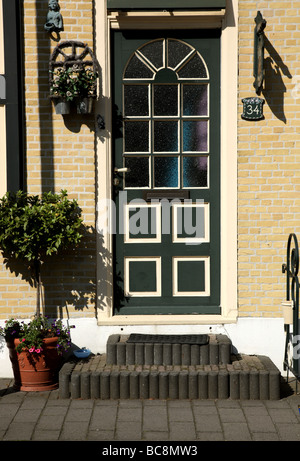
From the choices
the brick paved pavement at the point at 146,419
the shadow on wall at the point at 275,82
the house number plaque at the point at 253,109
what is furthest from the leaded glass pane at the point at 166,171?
the brick paved pavement at the point at 146,419

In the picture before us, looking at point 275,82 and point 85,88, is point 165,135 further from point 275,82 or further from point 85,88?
point 275,82

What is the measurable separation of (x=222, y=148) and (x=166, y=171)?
0.60 meters

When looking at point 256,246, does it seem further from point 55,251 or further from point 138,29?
point 138,29

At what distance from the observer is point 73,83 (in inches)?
239

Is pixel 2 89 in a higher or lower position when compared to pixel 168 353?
higher

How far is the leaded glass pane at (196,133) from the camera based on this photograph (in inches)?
258

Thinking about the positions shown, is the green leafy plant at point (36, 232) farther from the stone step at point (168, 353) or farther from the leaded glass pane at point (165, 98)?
the leaded glass pane at point (165, 98)

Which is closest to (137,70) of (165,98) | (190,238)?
(165,98)

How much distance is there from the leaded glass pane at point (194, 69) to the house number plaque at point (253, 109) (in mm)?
538

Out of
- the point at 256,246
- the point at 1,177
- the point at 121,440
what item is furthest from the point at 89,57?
the point at 121,440

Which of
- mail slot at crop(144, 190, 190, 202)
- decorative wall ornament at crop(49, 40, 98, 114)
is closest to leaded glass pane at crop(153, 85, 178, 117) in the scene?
decorative wall ornament at crop(49, 40, 98, 114)

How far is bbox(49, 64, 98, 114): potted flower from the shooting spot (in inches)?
240

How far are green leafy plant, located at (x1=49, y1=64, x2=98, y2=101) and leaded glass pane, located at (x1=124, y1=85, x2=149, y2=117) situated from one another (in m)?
0.41

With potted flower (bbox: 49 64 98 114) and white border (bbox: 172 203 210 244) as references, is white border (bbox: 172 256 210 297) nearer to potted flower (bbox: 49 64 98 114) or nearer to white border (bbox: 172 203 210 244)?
white border (bbox: 172 203 210 244)
